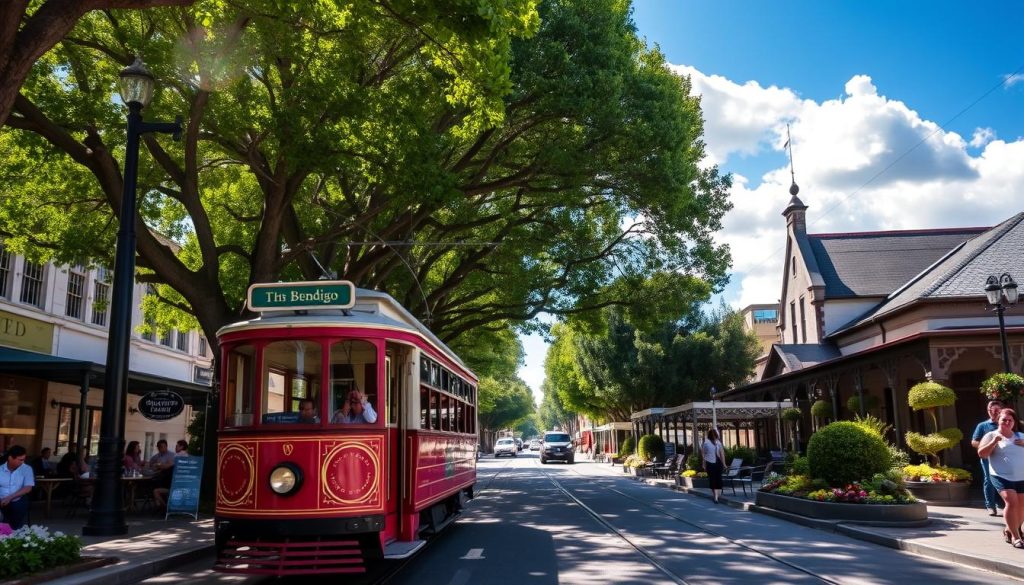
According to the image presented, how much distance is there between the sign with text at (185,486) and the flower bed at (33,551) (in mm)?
5226

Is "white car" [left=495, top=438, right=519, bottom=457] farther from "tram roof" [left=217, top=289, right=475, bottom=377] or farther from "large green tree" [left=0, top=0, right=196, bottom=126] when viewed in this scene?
"large green tree" [left=0, top=0, right=196, bottom=126]

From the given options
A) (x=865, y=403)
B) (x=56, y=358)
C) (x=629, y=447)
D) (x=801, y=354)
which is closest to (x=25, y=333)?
(x=56, y=358)

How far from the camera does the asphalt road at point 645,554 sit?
28.0 feet

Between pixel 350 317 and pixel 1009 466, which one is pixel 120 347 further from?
pixel 1009 466

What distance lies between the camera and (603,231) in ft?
83.5

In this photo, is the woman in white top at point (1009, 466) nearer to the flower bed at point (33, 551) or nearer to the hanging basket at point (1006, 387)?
the hanging basket at point (1006, 387)

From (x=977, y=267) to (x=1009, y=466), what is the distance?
17.5 m

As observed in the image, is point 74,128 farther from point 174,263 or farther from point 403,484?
point 403,484

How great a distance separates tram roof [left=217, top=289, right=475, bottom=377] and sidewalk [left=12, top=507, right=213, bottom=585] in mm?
2884

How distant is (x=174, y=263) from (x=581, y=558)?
34.3ft

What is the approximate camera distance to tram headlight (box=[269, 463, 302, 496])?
7.82 meters

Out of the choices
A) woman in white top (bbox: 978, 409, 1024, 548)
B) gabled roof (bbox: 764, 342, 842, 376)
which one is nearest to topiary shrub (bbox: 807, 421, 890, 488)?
woman in white top (bbox: 978, 409, 1024, 548)

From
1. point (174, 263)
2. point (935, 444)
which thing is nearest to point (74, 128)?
point (174, 263)

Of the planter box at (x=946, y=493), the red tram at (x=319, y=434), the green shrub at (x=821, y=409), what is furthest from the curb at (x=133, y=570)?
the green shrub at (x=821, y=409)
